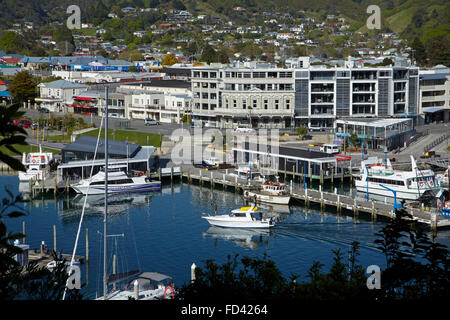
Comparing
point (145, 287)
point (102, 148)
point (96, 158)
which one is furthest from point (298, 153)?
point (145, 287)

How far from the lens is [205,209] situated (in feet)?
106

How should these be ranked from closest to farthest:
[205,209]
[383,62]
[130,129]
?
[205,209]
[130,129]
[383,62]

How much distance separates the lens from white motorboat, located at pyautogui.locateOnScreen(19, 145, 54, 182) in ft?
126

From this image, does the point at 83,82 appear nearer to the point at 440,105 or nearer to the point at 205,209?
the point at 440,105

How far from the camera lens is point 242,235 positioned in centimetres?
2812

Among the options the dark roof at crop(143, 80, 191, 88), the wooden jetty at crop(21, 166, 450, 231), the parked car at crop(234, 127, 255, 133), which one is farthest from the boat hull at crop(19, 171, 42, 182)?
the dark roof at crop(143, 80, 191, 88)

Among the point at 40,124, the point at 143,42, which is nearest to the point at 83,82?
the point at 40,124

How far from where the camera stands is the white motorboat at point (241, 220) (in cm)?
2841

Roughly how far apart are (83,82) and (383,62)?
32.3m

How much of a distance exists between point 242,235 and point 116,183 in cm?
1049

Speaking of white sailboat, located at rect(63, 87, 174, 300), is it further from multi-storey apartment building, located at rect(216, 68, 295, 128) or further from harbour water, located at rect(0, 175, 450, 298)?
multi-storey apartment building, located at rect(216, 68, 295, 128)

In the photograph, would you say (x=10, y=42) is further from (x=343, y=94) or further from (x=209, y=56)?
(x=343, y=94)

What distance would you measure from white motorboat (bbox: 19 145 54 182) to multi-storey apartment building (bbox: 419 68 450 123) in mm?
29956

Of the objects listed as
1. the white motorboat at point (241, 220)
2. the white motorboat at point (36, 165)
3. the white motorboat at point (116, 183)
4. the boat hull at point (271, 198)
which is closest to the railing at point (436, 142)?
the boat hull at point (271, 198)
